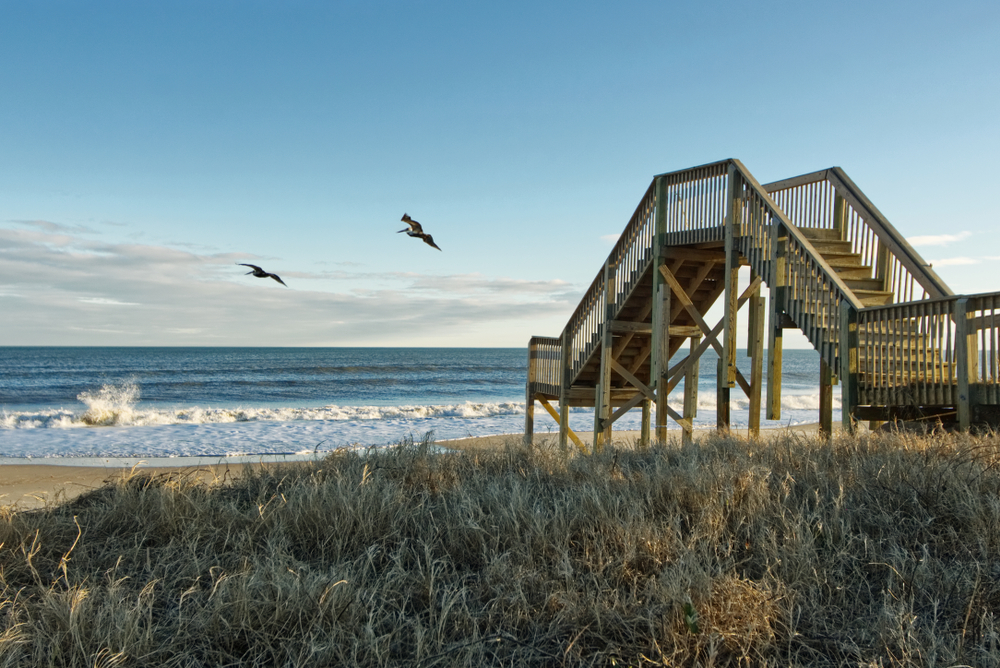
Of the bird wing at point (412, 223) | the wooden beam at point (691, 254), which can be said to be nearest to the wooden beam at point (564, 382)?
the wooden beam at point (691, 254)

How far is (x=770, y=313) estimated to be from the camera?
10141 millimetres

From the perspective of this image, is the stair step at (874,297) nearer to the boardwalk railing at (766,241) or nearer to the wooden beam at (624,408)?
the boardwalk railing at (766,241)

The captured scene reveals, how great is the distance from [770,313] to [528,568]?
7247 mm

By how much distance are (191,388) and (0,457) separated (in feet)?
88.9

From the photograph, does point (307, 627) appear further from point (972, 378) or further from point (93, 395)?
point (93, 395)

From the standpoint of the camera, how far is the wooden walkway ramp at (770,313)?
8117mm

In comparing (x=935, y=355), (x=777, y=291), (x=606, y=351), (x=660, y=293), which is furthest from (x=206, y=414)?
(x=935, y=355)

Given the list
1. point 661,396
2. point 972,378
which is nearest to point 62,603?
point 972,378

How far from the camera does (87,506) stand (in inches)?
226

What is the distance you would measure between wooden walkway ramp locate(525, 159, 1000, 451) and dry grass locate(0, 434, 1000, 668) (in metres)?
2.08

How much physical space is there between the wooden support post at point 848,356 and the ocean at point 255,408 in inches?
195

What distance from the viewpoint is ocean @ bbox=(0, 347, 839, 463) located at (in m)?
20.2

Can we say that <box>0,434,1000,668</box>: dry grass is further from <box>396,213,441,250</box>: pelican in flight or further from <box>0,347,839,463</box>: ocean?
<box>0,347,839,463</box>: ocean

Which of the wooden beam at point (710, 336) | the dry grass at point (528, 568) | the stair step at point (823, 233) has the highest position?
the stair step at point (823, 233)
